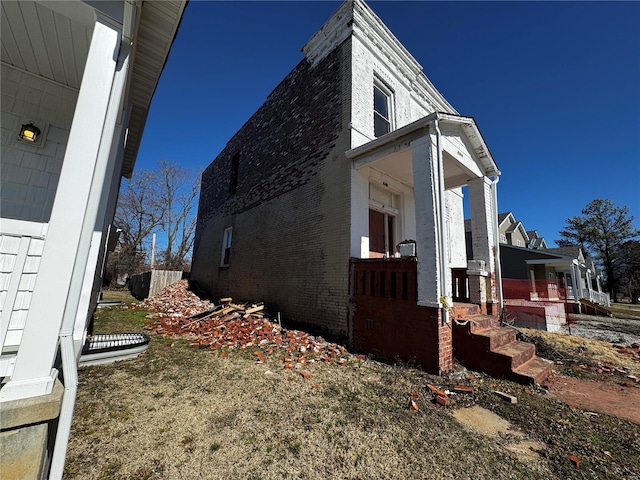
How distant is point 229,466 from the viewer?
223 cm

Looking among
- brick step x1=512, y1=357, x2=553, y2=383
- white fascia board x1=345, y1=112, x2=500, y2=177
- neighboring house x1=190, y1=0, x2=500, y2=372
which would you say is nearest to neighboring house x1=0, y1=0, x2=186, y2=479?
white fascia board x1=345, y1=112, x2=500, y2=177

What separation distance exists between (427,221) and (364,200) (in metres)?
2.07

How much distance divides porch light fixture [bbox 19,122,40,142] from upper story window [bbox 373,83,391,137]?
7.16 m

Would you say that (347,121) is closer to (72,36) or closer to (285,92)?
(285,92)


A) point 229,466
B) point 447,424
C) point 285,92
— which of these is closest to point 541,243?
point 285,92

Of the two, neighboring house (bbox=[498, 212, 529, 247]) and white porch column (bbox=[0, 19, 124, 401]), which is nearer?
white porch column (bbox=[0, 19, 124, 401])

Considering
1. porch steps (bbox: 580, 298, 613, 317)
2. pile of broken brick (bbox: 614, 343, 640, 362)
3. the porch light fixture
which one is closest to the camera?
the porch light fixture

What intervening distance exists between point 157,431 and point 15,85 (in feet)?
16.5

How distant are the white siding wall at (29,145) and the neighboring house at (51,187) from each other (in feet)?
0.04

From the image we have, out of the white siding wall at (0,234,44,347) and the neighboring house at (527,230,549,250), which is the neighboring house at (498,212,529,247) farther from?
the white siding wall at (0,234,44,347)

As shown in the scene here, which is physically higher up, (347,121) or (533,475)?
(347,121)

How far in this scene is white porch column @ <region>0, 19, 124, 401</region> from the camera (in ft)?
6.15

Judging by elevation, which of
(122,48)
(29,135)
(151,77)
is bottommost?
(29,135)

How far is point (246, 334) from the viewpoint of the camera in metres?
6.13
